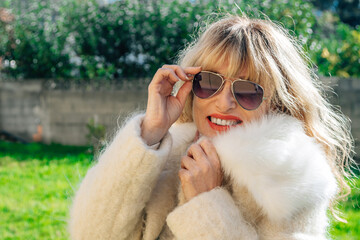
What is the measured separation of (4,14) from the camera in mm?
8867

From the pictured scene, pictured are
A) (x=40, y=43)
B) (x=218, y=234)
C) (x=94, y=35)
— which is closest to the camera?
(x=218, y=234)

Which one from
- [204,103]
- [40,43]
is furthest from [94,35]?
[204,103]

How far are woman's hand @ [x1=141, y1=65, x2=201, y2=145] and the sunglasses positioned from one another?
0.24 ft

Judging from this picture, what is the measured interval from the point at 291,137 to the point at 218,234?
0.48 metres

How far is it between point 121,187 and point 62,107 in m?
6.64

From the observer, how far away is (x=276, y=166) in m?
1.51

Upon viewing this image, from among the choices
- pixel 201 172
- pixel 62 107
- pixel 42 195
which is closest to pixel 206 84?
pixel 201 172

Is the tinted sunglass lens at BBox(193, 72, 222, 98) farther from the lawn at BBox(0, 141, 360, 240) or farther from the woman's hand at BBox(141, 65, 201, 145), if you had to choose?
the lawn at BBox(0, 141, 360, 240)

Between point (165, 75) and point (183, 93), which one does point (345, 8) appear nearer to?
point (183, 93)

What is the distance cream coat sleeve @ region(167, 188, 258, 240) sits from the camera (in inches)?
59.1

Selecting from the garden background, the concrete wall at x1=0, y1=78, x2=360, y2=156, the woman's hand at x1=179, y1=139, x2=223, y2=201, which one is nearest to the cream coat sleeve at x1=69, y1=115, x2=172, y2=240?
the woman's hand at x1=179, y1=139, x2=223, y2=201

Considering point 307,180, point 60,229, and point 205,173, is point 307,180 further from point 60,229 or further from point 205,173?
point 60,229

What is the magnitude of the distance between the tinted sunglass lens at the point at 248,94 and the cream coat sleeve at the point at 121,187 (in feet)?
1.17

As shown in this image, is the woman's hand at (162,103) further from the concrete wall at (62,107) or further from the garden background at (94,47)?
the concrete wall at (62,107)
